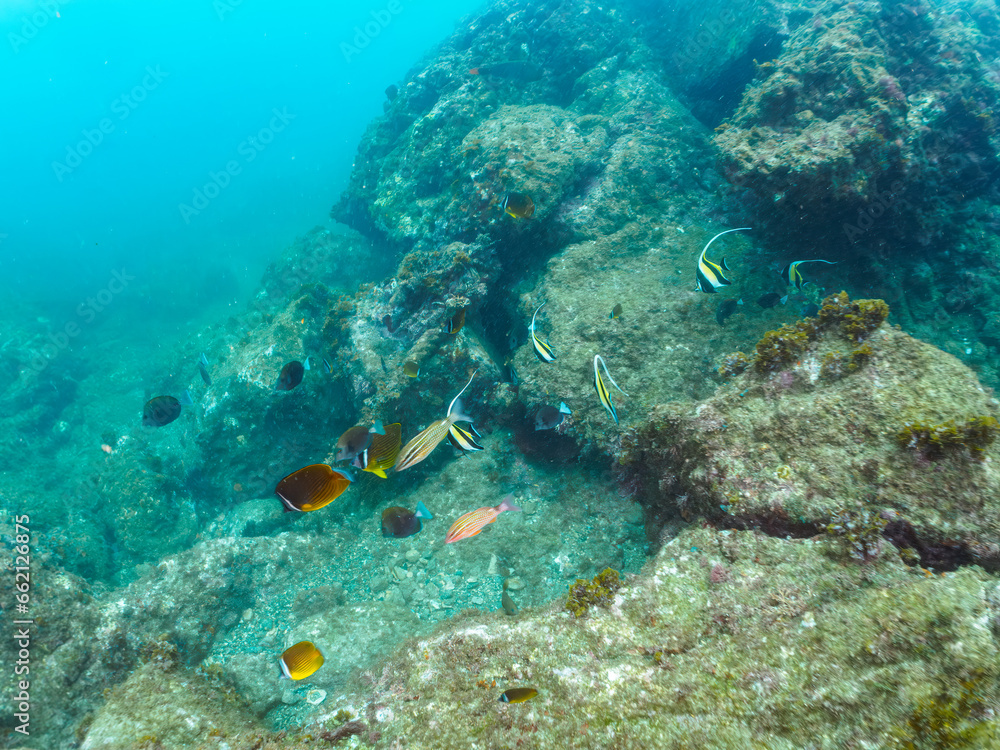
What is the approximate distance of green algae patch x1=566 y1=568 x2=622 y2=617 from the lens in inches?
88.5

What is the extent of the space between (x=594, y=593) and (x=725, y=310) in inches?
156

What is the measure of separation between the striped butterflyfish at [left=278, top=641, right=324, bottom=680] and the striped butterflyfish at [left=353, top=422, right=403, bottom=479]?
55.0 inches

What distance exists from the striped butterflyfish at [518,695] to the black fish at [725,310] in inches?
179

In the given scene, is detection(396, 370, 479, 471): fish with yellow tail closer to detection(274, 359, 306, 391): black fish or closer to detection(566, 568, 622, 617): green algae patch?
detection(566, 568, 622, 617): green algae patch

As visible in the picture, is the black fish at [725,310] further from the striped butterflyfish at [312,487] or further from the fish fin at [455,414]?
the striped butterflyfish at [312,487]

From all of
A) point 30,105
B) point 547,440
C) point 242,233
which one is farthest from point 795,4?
point 30,105

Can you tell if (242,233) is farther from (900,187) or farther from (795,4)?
(900,187)

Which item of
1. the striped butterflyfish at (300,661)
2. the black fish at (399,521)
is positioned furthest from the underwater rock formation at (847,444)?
the striped butterflyfish at (300,661)

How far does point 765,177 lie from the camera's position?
4.88 meters

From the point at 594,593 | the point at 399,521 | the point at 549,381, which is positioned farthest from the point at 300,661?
the point at 549,381

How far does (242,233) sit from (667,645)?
4217 cm

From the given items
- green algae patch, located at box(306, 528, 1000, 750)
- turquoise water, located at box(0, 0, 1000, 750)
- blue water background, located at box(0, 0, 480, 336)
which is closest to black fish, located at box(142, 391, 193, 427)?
turquoise water, located at box(0, 0, 1000, 750)

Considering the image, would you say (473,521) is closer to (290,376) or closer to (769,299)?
(290,376)

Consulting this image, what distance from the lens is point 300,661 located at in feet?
9.75
